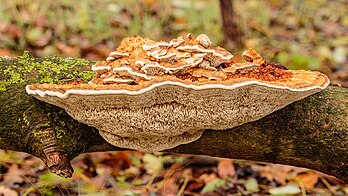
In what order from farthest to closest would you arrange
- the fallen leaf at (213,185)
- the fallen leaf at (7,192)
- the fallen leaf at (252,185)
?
the fallen leaf at (252,185) → the fallen leaf at (213,185) → the fallen leaf at (7,192)

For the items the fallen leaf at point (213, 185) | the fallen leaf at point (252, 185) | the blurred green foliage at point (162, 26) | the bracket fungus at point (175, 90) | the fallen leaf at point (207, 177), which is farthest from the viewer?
the blurred green foliage at point (162, 26)

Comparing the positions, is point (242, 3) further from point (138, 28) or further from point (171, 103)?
point (171, 103)

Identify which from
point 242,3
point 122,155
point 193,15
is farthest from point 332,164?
point 242,3

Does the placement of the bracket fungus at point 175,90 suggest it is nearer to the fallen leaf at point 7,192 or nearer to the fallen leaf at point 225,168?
the fallen leaf at point 7,192

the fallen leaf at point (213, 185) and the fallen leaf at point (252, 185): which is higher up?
the fallen leaf at point (213, 185)

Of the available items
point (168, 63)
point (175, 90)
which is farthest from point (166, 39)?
point (175, 90)

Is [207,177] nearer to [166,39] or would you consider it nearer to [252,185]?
[252,185]

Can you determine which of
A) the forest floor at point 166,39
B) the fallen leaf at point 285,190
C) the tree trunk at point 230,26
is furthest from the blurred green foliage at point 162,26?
the fallen leaf at point 285,190
